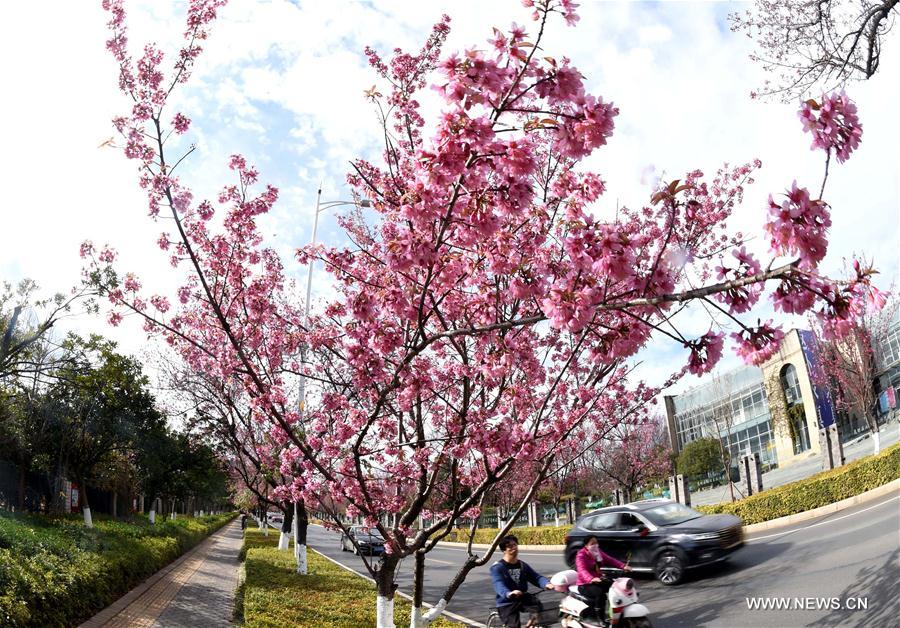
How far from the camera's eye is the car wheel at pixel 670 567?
36.3 ft

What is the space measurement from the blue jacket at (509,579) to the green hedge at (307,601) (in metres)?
2.14

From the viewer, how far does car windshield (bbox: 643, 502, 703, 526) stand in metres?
12.1

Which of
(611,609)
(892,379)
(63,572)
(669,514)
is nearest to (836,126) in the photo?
(611,609)

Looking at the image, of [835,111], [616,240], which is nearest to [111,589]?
[616,240]

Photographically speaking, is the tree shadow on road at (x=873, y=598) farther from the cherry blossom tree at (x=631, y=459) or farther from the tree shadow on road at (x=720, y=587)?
the cherry blossom tree at (x=631, y=459)

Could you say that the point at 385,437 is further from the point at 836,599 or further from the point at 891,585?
the point at 891,585

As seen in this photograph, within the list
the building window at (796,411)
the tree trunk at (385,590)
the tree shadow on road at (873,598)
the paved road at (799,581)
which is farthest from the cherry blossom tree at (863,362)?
the tree trunk at (385,590)

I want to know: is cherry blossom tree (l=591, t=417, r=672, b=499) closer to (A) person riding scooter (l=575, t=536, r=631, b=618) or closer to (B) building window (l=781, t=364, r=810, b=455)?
(B) building window (l=781, t=364, r=810, b=455)

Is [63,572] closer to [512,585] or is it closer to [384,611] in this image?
[384,611]

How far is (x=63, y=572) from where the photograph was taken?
10258mm

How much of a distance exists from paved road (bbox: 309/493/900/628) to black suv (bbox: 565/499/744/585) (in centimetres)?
37

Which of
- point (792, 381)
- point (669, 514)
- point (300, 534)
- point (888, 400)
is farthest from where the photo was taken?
point (792, 381)

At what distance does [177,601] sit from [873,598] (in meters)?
13.5

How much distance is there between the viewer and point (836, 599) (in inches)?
313
